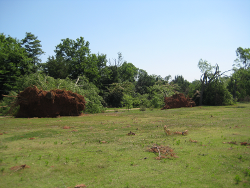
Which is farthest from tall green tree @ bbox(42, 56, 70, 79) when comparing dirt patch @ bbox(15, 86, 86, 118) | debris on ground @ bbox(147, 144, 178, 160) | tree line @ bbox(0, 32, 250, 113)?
debris on ground @ bbox(147, 144, 178, 160)

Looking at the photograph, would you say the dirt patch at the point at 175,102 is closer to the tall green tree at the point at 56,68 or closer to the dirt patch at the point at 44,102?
the dirt patch at the point at 44,102

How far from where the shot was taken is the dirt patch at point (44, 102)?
57.8 ft

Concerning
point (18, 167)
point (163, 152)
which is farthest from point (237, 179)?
point (18, 167)

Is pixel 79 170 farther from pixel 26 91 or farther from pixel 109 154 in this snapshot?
pixel 26 91

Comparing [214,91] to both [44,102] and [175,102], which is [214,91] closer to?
[175,102]

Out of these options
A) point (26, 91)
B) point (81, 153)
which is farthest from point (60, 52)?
point (81, 153)

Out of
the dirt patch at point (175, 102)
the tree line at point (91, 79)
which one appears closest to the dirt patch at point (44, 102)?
the tree line at point (91, 79)

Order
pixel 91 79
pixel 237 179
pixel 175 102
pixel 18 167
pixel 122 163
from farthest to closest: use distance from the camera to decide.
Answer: pixel 91 79 → pixel 175 102 → pixel 122 163 → pixel 18 167 → pixel 237 179

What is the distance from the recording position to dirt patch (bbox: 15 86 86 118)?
57.8ft

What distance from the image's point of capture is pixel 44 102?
18.0 m

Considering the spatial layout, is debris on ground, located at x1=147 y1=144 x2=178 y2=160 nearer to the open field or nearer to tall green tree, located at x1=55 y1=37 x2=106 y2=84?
the open field

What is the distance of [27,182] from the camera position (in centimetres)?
477

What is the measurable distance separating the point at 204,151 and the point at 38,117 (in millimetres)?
14910

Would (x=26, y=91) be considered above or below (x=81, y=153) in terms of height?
above
